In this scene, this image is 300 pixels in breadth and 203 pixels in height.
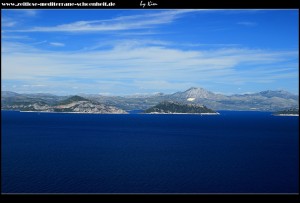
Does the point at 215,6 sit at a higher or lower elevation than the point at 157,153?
higher

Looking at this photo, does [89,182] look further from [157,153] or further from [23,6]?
[23,6]

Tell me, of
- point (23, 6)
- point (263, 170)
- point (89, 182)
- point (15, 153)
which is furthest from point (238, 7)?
point (15, 153)

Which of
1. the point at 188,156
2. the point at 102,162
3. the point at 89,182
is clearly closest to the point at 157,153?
the point at 188,156

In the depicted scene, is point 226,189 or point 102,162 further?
point 102,162
